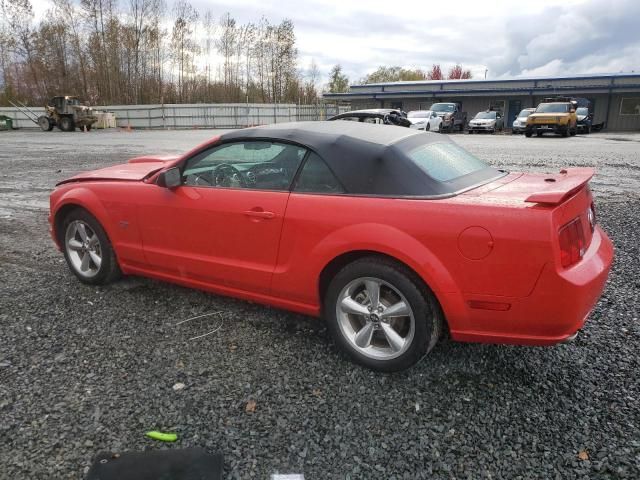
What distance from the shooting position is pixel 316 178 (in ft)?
10.3

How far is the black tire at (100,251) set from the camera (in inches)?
165

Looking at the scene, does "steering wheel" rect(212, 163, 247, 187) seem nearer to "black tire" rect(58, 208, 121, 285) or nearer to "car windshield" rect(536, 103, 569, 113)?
"black tire" rect(58, 208, 121, 285)

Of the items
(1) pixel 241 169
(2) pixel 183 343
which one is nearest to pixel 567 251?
(1) pixel 241 169

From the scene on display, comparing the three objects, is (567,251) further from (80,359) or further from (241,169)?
(80,359)

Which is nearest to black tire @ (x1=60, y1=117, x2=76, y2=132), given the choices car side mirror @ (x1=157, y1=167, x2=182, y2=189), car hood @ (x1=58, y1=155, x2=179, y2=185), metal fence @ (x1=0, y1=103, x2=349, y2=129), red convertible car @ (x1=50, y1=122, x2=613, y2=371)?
metal fence @ (x1=0, y1=103, x2=349, y2=129)

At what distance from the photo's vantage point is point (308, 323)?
11.9 ft

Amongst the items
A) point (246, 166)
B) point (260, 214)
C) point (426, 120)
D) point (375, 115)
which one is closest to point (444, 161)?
point (260, 214)

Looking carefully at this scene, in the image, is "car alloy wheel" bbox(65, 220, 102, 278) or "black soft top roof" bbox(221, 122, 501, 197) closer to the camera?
"black soft top roof" bbox(221, 122, 501, 197)

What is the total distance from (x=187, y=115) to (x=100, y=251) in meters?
42.2

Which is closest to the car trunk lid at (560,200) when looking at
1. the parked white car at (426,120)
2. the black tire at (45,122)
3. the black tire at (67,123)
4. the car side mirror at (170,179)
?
the car side mirror at (170,179)

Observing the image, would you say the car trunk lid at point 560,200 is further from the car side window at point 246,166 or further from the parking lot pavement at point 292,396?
the car side window at point 246,166

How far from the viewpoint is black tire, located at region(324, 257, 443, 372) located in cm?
274

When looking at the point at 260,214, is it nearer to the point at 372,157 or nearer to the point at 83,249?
the point at 372,157

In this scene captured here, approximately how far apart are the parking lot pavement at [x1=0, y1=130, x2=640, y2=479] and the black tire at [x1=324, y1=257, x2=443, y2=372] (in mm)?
109
